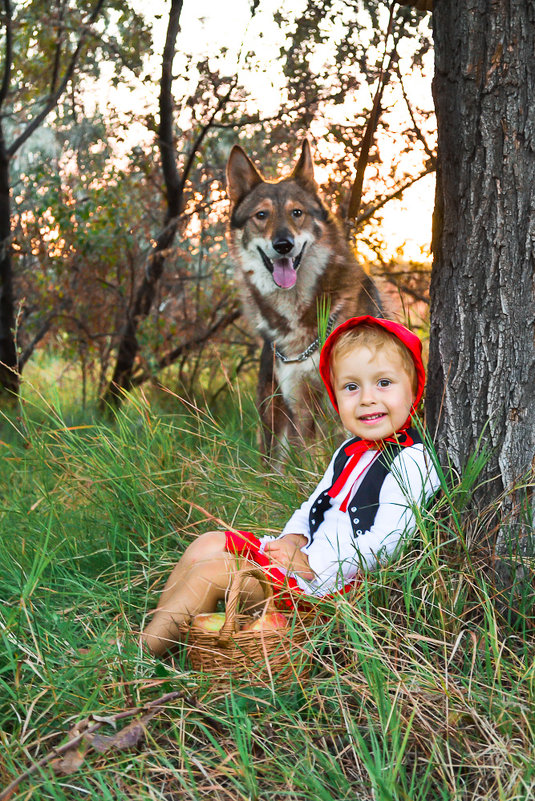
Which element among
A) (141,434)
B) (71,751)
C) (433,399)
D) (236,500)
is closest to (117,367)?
(141,434)

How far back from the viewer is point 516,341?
2.66m

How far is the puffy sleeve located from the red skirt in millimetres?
Answer: 82

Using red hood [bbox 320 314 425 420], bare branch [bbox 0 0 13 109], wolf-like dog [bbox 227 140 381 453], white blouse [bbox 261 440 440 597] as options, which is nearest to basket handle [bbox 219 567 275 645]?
white blouse [bbox 261 440 440 597]

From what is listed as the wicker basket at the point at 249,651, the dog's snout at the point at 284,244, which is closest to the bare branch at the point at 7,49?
the dog's snout at the point at 284,244

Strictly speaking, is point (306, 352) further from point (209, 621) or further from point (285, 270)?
point (209, 621)

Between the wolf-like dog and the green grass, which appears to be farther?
the wolf-like dog

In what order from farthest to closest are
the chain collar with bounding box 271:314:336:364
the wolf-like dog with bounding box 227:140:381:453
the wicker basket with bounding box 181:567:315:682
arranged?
the wolf-like dog with bounding box 227:140:381:453 → the chain collar with bounding box 271:314:336:364 → the wicker basket with bounding box 181:567:315:682

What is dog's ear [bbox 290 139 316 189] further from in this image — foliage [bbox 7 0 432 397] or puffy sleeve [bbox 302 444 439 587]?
puffy sleeve [bbox 302 444 439 587]

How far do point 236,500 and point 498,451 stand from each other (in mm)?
1159

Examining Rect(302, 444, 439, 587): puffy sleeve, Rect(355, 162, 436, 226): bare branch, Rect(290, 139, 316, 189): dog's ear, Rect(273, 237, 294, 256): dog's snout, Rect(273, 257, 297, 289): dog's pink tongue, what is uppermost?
Rect(290, 139, 316, 189): dog's ear

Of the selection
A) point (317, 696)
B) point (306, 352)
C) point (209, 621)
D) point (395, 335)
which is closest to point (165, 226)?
point (306, 352)

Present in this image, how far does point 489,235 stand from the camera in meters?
2.69

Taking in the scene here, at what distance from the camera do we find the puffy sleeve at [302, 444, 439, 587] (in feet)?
8.37

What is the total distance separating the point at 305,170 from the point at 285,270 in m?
0.74
